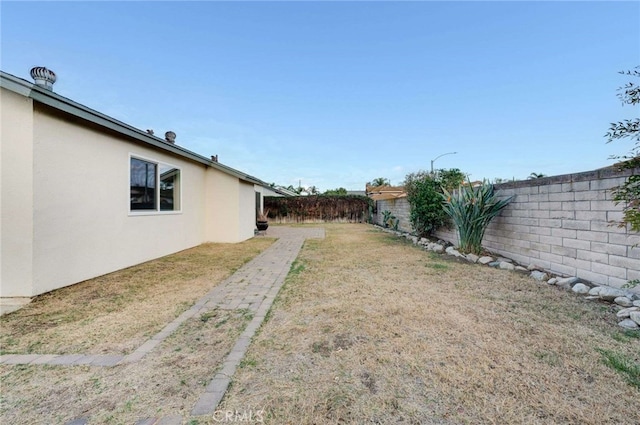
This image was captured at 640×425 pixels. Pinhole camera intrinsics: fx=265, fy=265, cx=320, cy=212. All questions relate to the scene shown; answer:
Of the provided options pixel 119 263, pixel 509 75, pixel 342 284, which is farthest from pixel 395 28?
pixel 119 263

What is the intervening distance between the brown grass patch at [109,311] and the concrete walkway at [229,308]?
4.8 inches

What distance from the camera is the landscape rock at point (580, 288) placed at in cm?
423

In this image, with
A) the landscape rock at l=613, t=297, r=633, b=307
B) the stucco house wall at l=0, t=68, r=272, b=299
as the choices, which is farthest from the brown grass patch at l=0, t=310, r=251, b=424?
the landscape rock at l=613, t=297, r=633, b=307

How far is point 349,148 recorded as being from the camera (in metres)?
21.2

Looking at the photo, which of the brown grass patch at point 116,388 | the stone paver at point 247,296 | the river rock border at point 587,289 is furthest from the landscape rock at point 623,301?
the brown grass patch at point 116,388

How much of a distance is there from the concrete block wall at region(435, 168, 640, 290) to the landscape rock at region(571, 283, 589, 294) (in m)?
0.32

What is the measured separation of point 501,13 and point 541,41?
160 cm

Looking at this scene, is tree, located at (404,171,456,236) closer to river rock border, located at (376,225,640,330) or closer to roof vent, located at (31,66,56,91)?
river rock border, located at (376,225,640,330)

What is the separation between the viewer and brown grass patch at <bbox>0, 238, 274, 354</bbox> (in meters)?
2.83

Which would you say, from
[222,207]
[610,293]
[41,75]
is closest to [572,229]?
[610,293]

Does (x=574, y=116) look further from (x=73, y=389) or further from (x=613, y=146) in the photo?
(x=73, y=389)

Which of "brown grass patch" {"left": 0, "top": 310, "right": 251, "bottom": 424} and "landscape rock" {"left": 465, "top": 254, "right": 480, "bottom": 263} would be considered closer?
"brown grass patch" {"left": 0, "top": 310, "right": 251, "bottom": 424}

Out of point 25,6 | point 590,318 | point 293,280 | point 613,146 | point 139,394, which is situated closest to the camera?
point 139,394

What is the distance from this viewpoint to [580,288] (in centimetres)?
428
